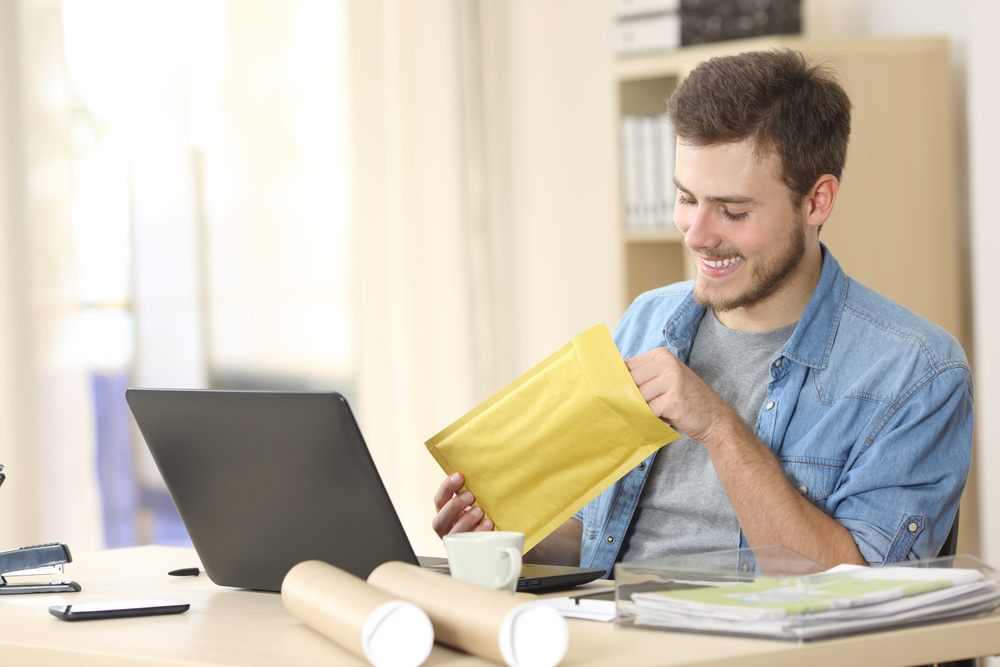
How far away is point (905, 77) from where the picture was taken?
2613 mm

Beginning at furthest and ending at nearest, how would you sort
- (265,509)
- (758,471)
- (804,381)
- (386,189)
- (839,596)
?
(386,189) → (804,381) → (758,471) → (265,509) → (839,596)

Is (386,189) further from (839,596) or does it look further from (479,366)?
(839,596)

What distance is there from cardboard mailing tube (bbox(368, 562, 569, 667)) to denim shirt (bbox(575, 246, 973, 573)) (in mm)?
634

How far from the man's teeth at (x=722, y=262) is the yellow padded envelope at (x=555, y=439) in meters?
0.37

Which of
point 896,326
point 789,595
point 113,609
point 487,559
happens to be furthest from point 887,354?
point 113,609

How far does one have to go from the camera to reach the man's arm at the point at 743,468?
1316 millimetres

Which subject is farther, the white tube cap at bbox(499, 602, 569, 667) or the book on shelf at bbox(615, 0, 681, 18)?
the book on shelf at bbox(615, 0, 681, 18)

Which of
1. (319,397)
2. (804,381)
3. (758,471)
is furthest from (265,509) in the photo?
(804,381)

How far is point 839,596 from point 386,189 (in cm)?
256

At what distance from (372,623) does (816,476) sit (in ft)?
2.53

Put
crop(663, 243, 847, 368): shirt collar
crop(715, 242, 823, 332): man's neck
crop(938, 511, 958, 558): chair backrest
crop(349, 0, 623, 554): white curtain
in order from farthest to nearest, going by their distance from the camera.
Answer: crop(349, 0, 623, 554): white curtain < crop(715, 242, 823, 332): man's neck < crop(663, 243, 847, 368): shirt collar < crop(938, 511, 958, 558): chair backrest

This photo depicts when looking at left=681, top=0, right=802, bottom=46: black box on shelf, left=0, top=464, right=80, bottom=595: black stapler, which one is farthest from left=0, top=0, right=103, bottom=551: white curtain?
left=681, top=0, right=802, bottom=46: black box on shelf

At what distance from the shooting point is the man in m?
1.36

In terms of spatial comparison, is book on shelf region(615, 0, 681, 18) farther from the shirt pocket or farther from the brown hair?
the shirt pocket
